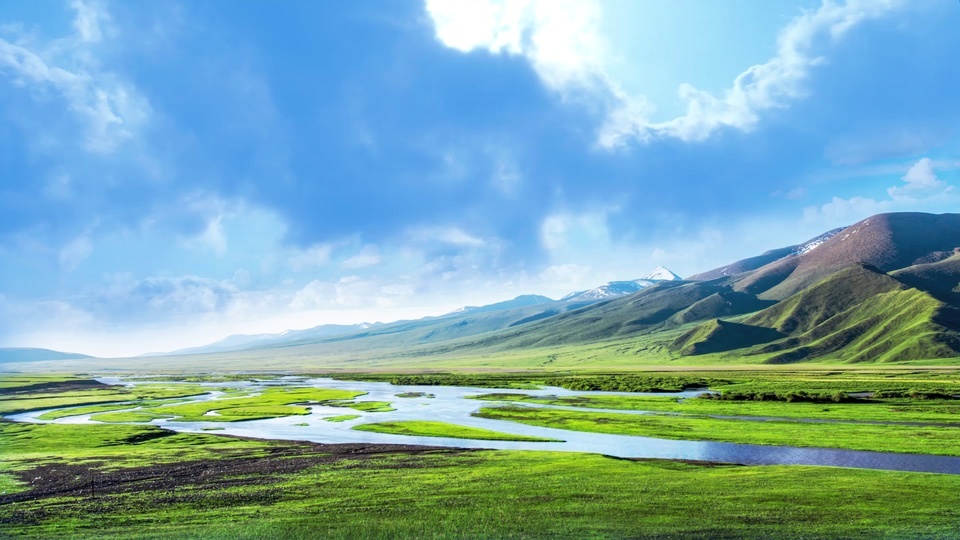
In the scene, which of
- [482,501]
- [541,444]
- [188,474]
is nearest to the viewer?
[482,501]

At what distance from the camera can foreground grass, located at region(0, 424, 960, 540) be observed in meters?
31.9

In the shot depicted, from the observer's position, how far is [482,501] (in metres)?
37.7

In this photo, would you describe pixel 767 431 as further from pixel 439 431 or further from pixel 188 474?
pixel 188 474

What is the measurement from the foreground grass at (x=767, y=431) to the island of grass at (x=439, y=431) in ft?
33.2

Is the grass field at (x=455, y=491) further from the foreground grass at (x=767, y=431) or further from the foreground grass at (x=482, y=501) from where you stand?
the foreground grass at (x=767, y=431)

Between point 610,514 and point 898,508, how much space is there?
1650 cm

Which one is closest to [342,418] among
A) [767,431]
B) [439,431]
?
[439,431]

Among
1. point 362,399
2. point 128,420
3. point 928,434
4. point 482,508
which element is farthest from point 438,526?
point 362,399

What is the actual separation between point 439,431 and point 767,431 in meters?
38.6

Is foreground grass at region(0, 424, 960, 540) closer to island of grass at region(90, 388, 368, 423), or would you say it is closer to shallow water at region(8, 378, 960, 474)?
shallow water at region(8, 378, 960, 474)

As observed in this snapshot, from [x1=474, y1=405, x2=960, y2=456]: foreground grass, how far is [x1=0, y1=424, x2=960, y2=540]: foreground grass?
14.8 meters

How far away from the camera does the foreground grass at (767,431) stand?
181ft

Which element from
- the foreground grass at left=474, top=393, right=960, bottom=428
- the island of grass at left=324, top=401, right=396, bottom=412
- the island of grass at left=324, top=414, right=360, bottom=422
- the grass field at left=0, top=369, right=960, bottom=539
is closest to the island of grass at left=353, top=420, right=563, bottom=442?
the island of grass at left=324, top=414, right=360, bottom=422

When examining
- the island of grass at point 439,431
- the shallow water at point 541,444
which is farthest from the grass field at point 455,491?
the island of grass at point 439,431
